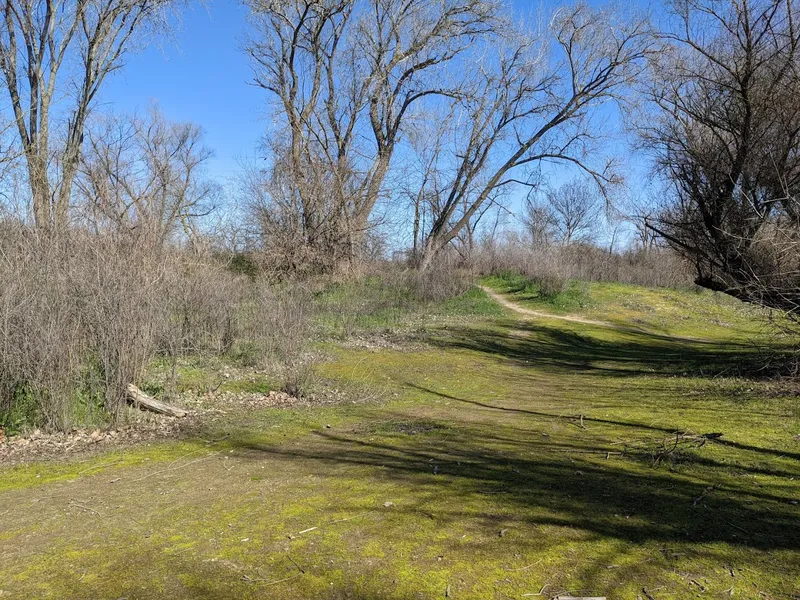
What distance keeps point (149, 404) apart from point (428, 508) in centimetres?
445

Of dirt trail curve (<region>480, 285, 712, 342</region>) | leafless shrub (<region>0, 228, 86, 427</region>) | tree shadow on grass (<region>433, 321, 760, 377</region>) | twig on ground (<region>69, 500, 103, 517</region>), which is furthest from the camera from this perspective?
dirt trail curve (<region>480, 285, 712, 342</region>)

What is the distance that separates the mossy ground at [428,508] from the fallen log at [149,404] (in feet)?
2.34

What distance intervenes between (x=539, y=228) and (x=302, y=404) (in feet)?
191

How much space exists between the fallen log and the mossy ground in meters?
0.71

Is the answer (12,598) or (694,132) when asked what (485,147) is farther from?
(12,598)

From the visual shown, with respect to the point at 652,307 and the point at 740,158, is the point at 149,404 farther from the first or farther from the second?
the point at 652,307

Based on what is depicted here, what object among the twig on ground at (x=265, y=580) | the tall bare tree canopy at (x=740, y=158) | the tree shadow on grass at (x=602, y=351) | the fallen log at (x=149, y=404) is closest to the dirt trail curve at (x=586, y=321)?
the tree shadow on grass at (x=602, y=351)

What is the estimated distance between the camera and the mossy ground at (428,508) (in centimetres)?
323

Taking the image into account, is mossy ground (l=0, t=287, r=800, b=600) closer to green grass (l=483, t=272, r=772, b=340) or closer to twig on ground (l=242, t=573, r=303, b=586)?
twig on ground (l=242, t=573, r=303, b=586)

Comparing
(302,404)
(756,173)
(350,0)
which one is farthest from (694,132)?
(350,0)

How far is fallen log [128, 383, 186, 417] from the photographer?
709 cm

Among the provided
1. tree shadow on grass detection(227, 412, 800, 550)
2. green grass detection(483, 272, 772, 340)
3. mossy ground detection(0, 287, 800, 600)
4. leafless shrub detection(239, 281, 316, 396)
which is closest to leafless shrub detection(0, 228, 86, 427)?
mossy ground detection(0, 287, 800, 600)

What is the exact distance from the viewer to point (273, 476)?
5.22 meters

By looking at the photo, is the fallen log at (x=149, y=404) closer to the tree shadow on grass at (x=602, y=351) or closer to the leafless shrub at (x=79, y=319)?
the leafless shrub at (x=79, y=319)
